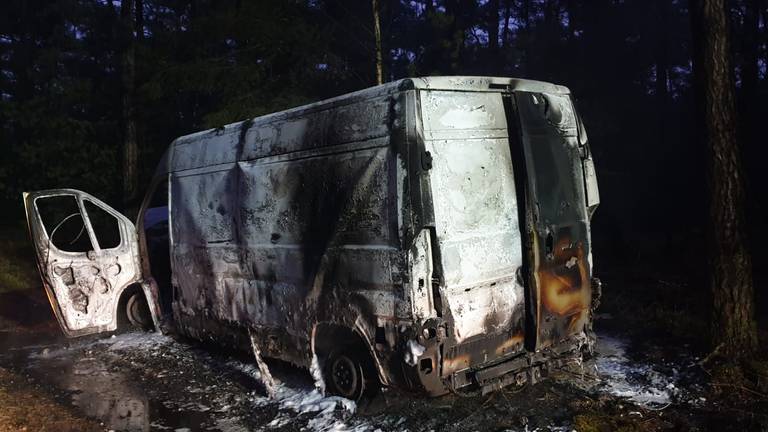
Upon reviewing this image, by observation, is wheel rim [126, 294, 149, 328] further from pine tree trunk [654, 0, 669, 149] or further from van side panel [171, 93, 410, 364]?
pine tree trunk [654, 0, 669, 149]

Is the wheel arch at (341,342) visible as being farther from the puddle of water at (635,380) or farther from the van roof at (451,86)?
the puddle of water at (635,380)

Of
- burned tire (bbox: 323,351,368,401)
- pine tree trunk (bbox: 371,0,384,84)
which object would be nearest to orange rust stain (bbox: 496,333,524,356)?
burned tire (bbox: 323,351,368,401)

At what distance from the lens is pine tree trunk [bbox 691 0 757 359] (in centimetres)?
517

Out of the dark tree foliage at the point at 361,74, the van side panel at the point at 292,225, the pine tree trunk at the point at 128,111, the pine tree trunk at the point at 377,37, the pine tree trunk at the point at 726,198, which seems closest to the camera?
the van side panel at the point at 292,225

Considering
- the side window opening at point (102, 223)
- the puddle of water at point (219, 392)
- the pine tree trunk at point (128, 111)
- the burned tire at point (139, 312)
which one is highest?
the pine tree trunk at point (128, 111)

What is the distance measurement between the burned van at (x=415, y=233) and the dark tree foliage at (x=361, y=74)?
5.81 feet

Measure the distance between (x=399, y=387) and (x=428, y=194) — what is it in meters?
1.48

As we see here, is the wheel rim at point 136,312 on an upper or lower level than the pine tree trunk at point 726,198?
lower

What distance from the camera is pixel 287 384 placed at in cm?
564

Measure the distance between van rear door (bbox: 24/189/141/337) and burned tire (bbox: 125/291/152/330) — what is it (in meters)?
0.65

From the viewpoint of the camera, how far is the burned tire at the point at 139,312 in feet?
26.3

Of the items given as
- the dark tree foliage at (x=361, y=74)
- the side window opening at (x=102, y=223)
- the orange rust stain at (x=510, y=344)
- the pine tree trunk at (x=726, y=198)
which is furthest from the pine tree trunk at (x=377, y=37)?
the orange rust stain at (x=510, y=344)

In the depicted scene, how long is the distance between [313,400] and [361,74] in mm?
10450

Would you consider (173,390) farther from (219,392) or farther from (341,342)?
(341,342)
